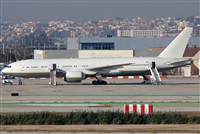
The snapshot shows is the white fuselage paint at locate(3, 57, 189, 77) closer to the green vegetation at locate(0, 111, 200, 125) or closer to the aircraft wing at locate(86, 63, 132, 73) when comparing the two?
the aircraft wing at locate(86, 63, 132, 73)

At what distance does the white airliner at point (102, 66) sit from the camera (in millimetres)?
65688

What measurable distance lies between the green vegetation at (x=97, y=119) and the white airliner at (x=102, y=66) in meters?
34.7

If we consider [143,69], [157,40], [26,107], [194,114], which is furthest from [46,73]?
[157,40]

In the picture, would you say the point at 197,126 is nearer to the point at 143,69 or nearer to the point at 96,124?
the point at 96,124

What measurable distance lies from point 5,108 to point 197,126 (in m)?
13.3

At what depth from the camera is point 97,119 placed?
29.7 metres

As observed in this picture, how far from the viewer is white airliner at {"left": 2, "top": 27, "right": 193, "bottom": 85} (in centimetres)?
6569

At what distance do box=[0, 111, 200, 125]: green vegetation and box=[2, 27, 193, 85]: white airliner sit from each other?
3469cm

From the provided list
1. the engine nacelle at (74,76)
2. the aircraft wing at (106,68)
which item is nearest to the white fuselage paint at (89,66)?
the aircraft wing at (106,68)

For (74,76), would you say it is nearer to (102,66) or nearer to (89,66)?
(89,66)

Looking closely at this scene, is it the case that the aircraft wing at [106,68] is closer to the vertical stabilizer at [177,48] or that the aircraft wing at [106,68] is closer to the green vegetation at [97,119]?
the vertical stabilizer at [177,48]

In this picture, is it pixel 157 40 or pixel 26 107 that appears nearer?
pixel 26 107

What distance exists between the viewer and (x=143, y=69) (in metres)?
65.8

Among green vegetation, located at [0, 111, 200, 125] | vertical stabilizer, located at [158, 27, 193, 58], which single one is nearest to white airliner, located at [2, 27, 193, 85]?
vertical stabilizer, located at [158, 27, 193, 58]
